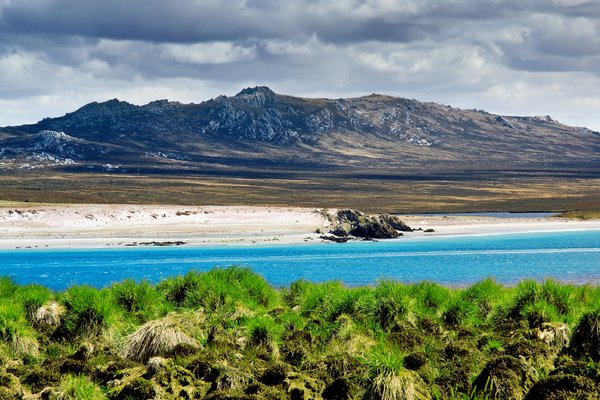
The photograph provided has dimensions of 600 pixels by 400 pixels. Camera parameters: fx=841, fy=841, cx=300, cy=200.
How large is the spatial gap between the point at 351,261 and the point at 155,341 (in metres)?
44.7

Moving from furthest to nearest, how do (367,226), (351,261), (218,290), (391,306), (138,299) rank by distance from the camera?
(367,226)
(351,261)
(218,290)
(138,299)
(391,306)

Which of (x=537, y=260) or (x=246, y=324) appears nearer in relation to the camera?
(x=246, y=324)

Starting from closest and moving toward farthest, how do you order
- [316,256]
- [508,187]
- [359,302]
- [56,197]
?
[359,302], [316,256], [56,197], [508,187]

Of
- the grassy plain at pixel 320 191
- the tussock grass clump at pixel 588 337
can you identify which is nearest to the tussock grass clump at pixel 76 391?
the tussock grass clump at pixel 588 337

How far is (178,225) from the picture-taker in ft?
278

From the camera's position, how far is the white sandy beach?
7462cm

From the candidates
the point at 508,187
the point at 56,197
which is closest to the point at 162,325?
the point at 56,197

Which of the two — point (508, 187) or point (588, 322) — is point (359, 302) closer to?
point (588, 322)

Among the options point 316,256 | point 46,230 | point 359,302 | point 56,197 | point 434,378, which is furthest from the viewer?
point 56,197

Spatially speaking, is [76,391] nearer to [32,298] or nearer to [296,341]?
[296,341]

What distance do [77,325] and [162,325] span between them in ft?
10.9

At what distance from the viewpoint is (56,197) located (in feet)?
381

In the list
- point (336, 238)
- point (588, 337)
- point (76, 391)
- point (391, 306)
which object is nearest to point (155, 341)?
point (76, 391)

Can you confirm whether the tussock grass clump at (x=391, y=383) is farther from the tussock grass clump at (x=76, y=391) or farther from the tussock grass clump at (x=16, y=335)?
the tussock grass clump at (x=16, y=335)
